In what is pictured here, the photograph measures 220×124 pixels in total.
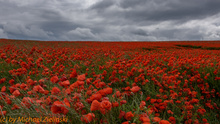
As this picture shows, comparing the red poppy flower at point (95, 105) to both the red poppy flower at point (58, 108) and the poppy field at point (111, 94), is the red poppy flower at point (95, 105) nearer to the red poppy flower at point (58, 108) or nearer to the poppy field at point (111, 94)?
the poppy field at point (111, 94)

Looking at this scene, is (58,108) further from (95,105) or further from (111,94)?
(111,94)

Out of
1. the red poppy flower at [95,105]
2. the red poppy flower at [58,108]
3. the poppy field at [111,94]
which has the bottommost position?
the poppy field at [111,94]

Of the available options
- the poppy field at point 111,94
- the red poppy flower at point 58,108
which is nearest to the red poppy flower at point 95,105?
the poppy field at point 111,94

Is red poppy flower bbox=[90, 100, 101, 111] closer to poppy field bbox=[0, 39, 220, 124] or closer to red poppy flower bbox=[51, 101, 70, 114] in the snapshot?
poppy field bbox=[0, 39, 220, 124]

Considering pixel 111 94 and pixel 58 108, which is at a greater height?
pixel 58 108

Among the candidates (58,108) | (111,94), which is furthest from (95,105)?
(111,94)

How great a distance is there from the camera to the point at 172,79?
3084mm

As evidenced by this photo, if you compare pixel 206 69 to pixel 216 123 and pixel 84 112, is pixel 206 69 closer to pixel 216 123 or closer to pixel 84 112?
pixel 216 123

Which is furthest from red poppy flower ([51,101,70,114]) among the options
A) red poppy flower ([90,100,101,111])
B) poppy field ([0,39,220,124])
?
red poppy flower ([90,100,101,111])

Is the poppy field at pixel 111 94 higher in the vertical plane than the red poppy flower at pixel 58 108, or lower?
lower

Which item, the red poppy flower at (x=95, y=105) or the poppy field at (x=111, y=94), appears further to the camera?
the poppy field at (x=111, y=94)

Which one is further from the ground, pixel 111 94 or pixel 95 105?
pixel 95 105

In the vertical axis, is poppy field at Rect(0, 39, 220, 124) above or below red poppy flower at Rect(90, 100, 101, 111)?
below

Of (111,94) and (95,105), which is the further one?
(111,94)
